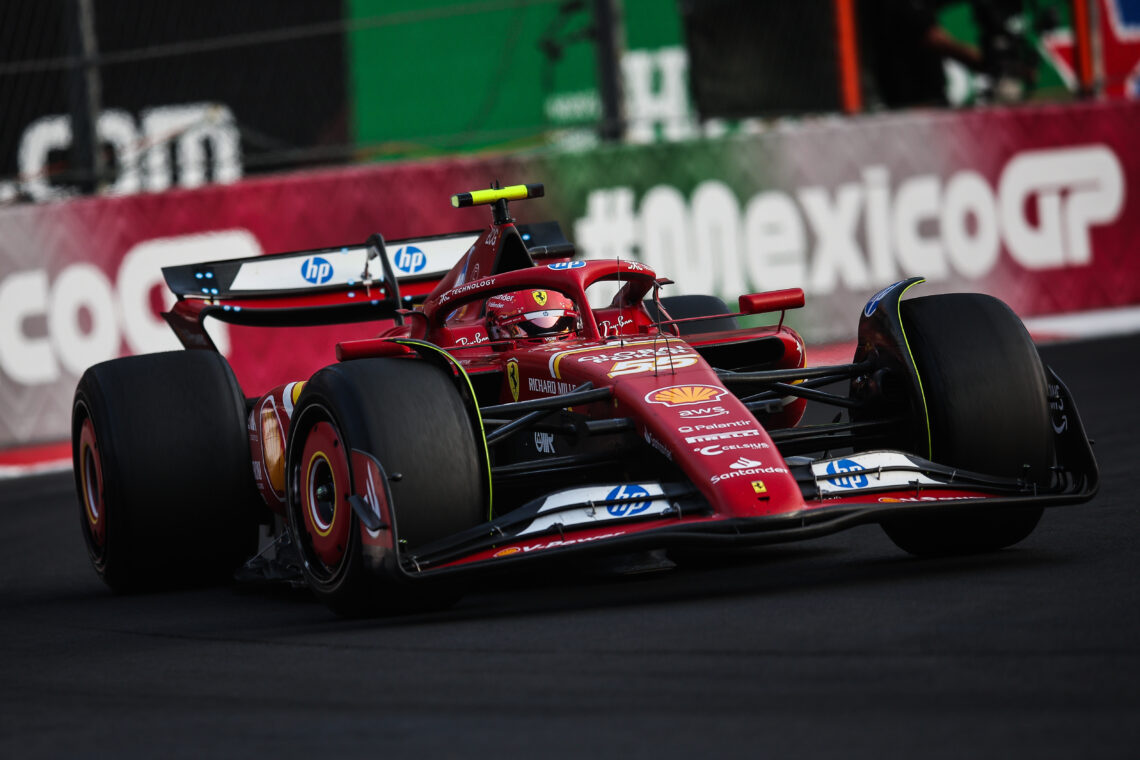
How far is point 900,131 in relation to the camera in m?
15.4

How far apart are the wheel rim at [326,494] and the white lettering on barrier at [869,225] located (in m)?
8.15

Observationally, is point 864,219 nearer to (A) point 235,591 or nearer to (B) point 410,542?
(A) point 235,591

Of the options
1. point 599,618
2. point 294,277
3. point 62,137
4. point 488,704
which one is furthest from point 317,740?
point 62,137

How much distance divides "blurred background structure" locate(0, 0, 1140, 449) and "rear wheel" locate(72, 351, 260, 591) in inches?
230

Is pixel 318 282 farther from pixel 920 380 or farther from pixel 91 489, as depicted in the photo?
pixel 920 380

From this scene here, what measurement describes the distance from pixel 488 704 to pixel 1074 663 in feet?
4.61

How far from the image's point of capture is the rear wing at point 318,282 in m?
8.46

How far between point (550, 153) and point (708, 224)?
1.38 m

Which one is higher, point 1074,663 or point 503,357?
point 503,357

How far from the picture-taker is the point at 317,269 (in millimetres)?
8703

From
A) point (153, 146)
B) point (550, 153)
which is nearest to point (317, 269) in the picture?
point (153, 146)

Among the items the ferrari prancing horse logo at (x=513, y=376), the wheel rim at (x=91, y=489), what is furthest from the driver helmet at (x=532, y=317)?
the wheel rim at (x=91, y=489)

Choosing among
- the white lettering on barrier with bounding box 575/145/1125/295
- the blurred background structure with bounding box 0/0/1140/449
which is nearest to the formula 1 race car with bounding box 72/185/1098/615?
the blurred background structure with bounding box 0/0/1140/449

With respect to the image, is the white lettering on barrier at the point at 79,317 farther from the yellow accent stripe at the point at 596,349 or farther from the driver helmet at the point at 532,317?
the yellow accent stripe at the point at 596,349
